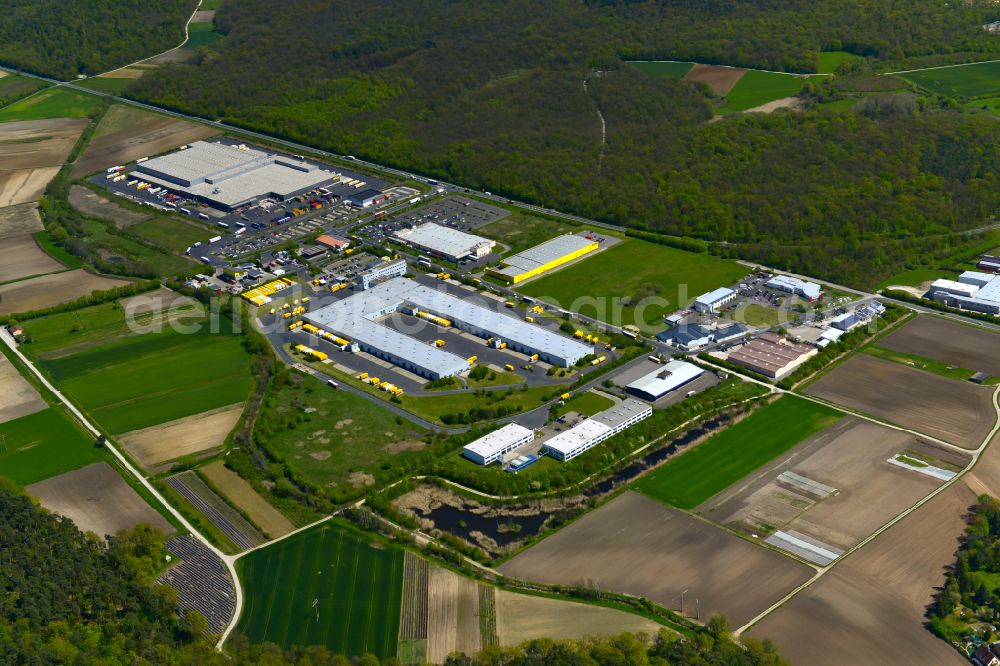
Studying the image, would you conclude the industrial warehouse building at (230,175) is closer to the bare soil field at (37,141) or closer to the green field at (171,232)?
the green field at (171,232)

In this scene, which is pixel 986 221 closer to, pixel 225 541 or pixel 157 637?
pixel 225 541

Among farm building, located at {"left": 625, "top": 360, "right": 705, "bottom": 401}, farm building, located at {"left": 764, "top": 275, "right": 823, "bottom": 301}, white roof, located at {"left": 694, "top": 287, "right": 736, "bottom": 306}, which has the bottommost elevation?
farm building, located at {"left": 625, "top": 360, "right": 705, "bottom": 401}

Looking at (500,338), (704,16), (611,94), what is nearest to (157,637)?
(500,338)

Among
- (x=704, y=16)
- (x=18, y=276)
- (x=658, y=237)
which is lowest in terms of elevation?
(x=18, y=276)

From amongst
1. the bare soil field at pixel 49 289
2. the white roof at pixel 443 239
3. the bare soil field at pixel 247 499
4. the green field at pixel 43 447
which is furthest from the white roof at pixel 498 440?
the bare soil field at pixel 49 289

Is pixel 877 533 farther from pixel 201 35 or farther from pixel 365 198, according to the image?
pixel 201 35

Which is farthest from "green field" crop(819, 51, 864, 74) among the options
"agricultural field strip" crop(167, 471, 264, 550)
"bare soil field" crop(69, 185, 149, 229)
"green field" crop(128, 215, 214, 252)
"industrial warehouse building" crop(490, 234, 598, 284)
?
"agricultural field strip" crop(167, 471, 264, 550)

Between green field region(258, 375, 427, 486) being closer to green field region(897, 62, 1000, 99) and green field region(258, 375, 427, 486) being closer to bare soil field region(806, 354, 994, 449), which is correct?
bare soil field region(806, 354, 994, 449)
